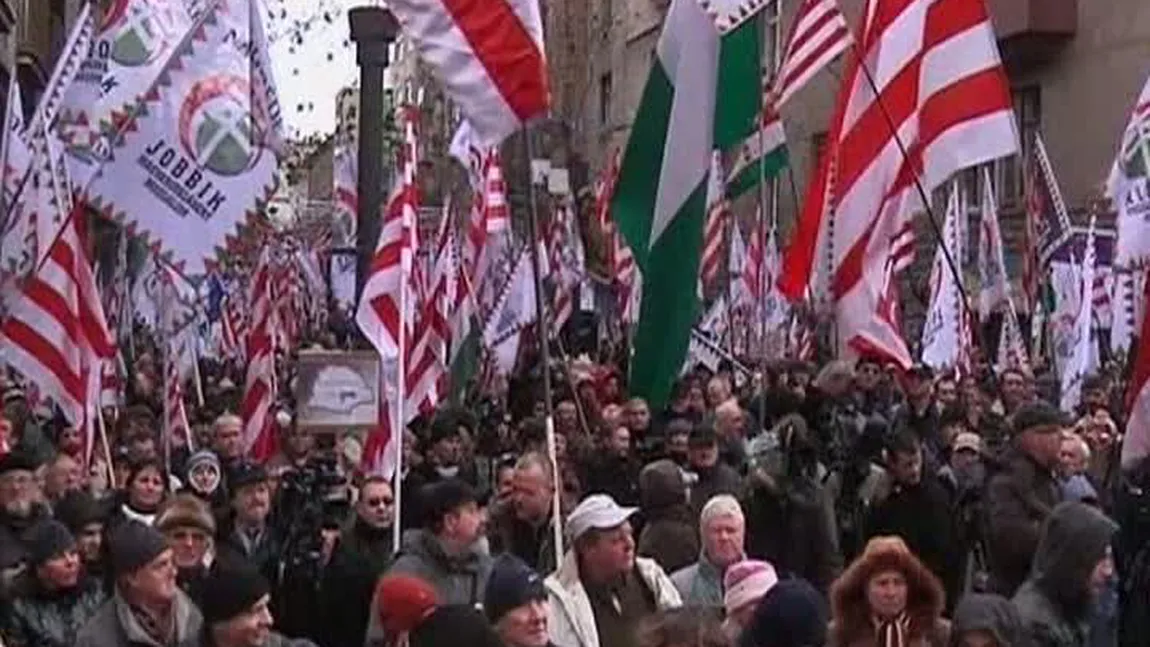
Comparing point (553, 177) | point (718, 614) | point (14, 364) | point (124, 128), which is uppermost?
point (553, 177)

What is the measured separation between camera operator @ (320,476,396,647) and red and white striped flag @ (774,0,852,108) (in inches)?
167

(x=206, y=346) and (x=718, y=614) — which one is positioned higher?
(x=206, y=346)

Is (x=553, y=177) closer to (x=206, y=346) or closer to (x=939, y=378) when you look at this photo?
(x=206, y=346)

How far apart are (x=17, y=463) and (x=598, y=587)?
299 centimetres

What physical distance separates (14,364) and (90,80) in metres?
2.30

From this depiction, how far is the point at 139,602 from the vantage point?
7.59 metres

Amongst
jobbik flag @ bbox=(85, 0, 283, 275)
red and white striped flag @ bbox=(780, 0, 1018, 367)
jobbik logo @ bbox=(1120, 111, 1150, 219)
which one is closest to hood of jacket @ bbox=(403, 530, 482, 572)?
red and white striped flag @ bbox=(780, 0, 1018, 367)

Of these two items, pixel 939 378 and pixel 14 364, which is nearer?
pixel 14 364

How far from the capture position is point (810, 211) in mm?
12406

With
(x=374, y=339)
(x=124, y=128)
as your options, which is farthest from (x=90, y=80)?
(x=374, y=339)

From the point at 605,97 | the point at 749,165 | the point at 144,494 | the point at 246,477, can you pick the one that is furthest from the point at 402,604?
the point at 605,97

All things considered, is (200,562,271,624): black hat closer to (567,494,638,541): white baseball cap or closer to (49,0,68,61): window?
(567,494,638,541): white baseball cap

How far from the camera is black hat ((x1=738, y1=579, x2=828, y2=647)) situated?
271 inches

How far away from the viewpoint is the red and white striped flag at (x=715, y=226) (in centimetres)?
1679
